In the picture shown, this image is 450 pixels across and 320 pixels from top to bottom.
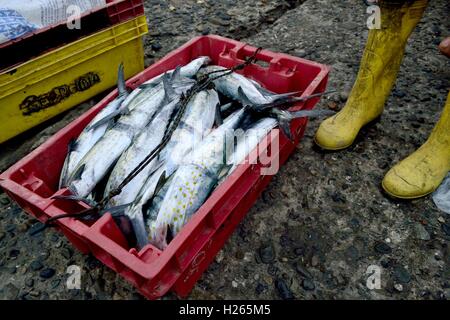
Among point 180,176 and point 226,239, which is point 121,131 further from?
point 226,239

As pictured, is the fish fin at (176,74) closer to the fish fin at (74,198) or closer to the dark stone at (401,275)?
the fish fin at (74,198)

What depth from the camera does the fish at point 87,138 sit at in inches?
88.8

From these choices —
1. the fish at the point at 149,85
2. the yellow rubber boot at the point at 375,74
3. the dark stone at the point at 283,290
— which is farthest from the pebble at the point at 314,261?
the fish at the point at 149,85

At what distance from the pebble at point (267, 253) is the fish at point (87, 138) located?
136 centimetres

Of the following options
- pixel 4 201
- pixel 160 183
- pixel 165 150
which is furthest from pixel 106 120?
pixel 4 201

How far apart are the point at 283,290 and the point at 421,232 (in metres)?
1.03

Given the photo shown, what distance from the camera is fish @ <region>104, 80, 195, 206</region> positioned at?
214 cm

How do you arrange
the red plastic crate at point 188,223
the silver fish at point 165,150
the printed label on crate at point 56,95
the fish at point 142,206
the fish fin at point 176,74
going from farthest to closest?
the printed label on crate at point 56,95 < the fish fin at point 176,74 < the silver fish at point 165,150 < the fish at point 142,206 < the red plastic crate at point 188,223

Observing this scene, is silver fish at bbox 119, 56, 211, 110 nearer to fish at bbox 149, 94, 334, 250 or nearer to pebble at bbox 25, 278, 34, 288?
fish at bbox 149, 94, 334, 250

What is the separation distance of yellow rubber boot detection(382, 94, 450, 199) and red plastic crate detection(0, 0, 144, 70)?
2557 millimetres

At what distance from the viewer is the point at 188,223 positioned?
5.45 feet

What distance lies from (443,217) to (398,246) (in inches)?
17.0

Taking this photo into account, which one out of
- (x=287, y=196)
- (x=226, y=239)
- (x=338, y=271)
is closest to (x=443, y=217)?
(x=338, y=271)

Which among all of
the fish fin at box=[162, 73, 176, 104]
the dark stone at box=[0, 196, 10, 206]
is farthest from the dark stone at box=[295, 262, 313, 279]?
the dark stone at box=[0, 196, 10, 206]
